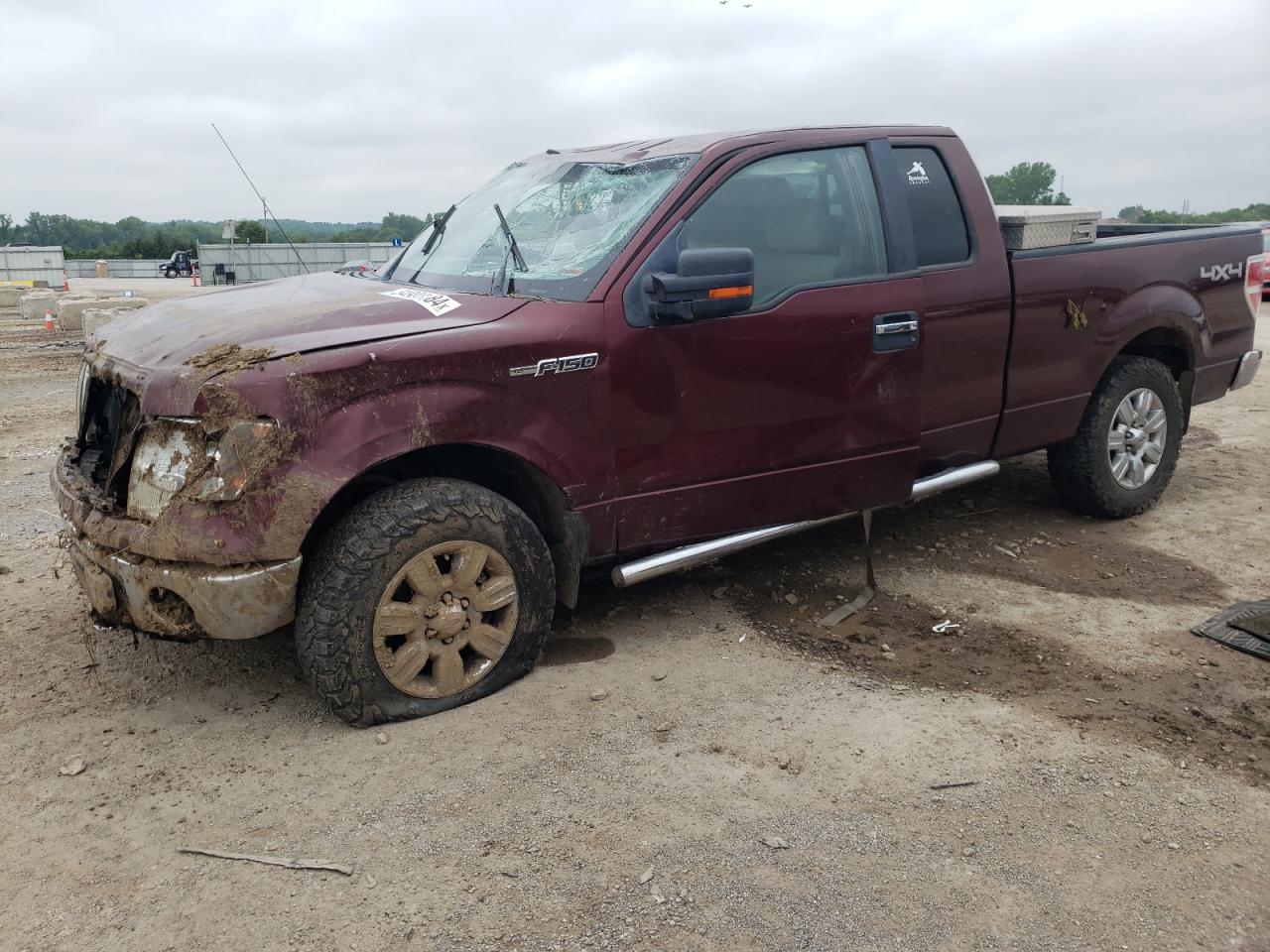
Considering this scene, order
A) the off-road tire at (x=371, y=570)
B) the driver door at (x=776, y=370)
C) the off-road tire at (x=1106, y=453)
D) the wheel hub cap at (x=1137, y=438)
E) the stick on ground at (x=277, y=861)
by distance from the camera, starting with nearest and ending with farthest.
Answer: the stick on ground at (x=277, y=861), the off-road tire at (x=371, y=570), the driver door at (x=776, y=370), the off-road tire at (x=1106, y=453), the wheel hub cap at (x=1137, y=438)

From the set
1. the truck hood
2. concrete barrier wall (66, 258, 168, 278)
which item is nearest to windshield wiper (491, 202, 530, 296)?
the truck hood

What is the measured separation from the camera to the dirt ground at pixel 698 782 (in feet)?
8.38

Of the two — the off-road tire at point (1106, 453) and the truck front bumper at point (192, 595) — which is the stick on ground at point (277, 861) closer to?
the truck front bumper at point (192, 595)

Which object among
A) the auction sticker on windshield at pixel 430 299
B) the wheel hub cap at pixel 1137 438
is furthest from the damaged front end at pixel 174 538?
the wheel hub cap at pixel 1137 438

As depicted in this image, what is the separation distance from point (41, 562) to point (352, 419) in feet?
8.92

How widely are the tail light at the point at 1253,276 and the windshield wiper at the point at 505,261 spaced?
13.8 feet

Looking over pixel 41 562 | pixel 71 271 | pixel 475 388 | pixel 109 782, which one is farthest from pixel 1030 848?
pixel 71 271

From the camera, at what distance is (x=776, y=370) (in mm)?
3984

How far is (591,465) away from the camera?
3703mm

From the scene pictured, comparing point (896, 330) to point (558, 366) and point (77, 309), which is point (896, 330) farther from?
point (77, 309)

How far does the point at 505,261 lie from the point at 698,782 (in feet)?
6.90

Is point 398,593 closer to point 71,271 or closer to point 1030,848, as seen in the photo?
point 1030,848

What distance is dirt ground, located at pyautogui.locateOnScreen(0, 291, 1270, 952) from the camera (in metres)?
2.55

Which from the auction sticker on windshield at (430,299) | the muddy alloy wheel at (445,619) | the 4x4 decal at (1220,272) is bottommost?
the muddy alloy wheel at (445,619)
